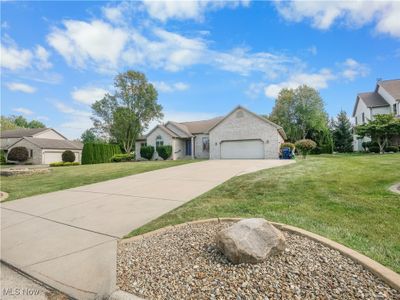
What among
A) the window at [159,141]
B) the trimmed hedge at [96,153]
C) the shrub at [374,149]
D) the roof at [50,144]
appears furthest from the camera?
the roof at [50,144]

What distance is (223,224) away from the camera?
412cm

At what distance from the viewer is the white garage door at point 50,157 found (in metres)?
32.6

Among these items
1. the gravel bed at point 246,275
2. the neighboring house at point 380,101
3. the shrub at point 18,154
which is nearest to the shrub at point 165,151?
the shrub at point 18,154

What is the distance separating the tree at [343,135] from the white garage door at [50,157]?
40.9m

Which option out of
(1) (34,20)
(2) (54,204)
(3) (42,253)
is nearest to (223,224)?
(3) (42,253)

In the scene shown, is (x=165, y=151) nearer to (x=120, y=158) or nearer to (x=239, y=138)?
(x=120, y=158)

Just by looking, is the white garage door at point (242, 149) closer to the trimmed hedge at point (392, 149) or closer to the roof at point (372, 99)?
the trimmed hedge at point (392, 149)

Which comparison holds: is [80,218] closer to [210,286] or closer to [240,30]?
[210,286]

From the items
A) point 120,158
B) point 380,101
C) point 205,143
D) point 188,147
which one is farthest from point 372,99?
point 120,158

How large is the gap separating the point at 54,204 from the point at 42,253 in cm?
377

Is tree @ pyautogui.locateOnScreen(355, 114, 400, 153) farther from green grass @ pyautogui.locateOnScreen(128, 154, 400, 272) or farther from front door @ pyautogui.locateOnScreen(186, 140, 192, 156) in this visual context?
front door @ pyautogui.locateOnScreen(186, 140, 192, 156)

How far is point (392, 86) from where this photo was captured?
27.4m

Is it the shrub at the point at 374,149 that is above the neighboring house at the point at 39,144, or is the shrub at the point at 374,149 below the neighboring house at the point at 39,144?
below

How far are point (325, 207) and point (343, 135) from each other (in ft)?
109
